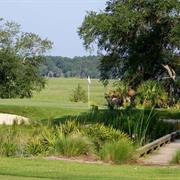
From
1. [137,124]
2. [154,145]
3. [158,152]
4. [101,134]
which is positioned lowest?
[158,152]

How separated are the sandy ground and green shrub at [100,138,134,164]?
14186mm

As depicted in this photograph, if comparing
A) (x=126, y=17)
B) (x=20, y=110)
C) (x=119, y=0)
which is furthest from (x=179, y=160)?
(x=119, y=0)

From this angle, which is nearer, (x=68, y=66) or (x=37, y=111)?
(x=37, y=111)

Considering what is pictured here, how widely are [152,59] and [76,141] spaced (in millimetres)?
31777

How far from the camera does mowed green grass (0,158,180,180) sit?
10.7 m

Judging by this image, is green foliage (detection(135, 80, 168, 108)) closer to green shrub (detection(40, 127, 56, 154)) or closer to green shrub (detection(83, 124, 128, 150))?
green shrub (detection(83, 124, 128, 150))

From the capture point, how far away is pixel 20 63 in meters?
64.4

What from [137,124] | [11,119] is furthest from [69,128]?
[11,119]

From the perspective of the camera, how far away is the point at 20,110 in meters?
33.1

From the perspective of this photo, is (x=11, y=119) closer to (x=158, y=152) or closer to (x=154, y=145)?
(x=154, y=145)

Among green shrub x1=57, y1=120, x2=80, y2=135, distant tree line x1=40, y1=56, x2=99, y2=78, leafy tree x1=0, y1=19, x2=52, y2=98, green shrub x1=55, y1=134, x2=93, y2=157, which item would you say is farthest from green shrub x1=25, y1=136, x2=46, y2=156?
distant tree line x1=40, y1=56, x2=99, y2=78

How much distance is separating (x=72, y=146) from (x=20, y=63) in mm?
49869

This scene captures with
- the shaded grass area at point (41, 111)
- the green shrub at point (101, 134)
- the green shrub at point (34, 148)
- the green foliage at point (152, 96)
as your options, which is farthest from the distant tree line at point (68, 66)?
the green shrub at point (34, 148)

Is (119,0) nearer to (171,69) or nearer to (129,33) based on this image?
(129,33)
